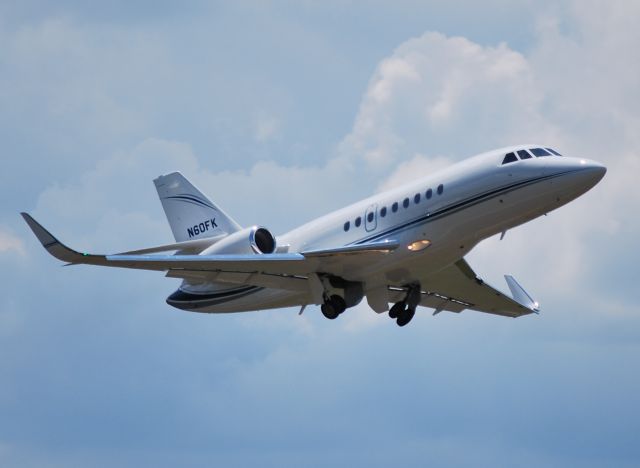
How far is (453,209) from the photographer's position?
34875mm

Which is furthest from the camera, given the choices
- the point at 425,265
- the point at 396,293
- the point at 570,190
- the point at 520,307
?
the point at 520,307

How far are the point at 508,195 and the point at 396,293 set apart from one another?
21.7 feet

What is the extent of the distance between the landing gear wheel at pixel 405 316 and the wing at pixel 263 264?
125 inches

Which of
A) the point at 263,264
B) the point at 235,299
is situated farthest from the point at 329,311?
the point at 235,299

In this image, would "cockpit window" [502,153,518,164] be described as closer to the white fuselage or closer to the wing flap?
the white fuselage

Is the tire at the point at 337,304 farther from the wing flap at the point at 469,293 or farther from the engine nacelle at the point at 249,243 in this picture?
the wing flap at the point at 469,293

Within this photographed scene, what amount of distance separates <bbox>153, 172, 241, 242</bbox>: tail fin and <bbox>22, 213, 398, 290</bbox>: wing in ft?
16.8

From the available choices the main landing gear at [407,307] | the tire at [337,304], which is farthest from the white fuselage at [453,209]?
the main landing gear at [407,307]

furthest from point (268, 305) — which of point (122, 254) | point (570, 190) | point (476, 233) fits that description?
point (570, 190)

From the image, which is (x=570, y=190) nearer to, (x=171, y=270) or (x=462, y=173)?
(x=462, y=173)

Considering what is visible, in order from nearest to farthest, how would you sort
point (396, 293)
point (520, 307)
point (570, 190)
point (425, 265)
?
point (570, 190) → point (425, 265) → point (396, 293) → point (520, 307)

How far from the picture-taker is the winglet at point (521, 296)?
143 ft

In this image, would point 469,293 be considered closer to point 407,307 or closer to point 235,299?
point 407,307

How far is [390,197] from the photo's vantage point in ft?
120
